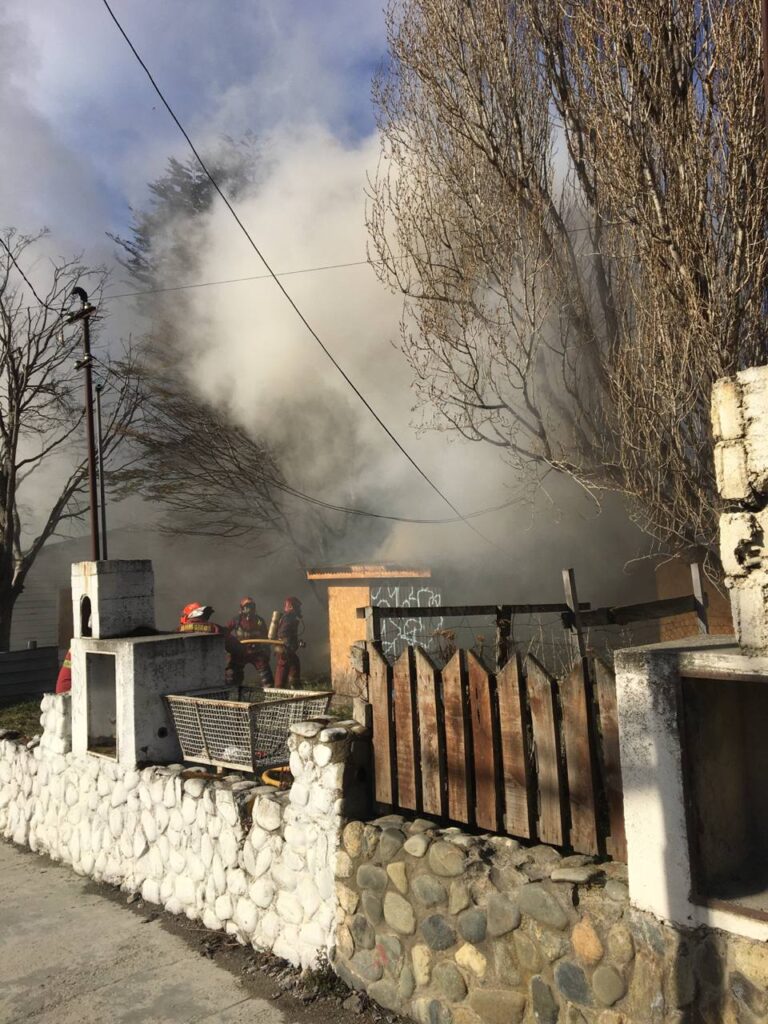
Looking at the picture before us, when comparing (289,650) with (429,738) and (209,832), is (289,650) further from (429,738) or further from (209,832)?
(429,738)

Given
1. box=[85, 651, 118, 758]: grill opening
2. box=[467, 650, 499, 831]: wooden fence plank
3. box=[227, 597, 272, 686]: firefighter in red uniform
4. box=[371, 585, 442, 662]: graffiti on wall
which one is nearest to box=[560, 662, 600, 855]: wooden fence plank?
box=[467, 650, 499, 831]: wooden fence plank

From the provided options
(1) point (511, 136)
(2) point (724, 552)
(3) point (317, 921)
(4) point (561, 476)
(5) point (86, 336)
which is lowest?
(3) point (317, 921)

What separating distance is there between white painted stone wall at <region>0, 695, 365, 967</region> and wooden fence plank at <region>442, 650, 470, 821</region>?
0.61m

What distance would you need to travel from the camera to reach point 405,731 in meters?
4.00

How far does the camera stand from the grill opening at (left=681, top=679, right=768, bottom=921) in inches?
109

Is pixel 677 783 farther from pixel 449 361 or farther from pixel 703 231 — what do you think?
pixel 449 361

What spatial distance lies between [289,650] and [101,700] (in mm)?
5119

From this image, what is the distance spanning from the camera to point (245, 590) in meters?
22.6

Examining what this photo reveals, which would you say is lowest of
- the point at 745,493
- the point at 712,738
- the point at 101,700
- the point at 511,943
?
the point at 511,943

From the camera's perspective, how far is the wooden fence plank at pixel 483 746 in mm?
3570

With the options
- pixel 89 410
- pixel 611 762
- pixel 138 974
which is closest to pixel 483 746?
pixel 611 762

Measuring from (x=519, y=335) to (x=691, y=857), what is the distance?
8.14 metres

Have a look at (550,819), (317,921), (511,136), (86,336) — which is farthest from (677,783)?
(86,336)

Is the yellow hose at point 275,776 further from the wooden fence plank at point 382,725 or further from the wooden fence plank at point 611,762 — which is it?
the wooden fence plank at point 611,762
